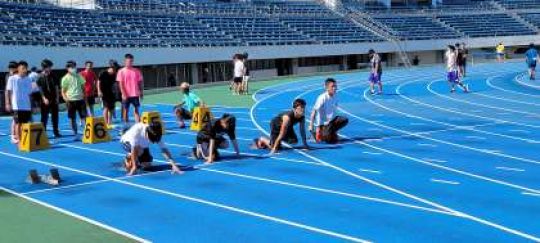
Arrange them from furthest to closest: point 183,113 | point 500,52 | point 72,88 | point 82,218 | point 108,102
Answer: point 500,52, point 183,113, point 108,102, point 72,88, point 82,218

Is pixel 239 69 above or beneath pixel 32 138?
above

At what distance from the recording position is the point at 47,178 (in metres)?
9.98

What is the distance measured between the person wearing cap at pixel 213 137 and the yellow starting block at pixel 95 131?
3135 mm

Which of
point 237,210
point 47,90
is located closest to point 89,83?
point 47,90

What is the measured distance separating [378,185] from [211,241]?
3.23 m

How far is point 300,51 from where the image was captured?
43.9 meters

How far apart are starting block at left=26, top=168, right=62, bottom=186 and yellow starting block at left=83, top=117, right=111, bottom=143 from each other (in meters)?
3.89

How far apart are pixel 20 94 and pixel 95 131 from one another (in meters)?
1.66

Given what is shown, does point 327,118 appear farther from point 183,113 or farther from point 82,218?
point 82,218

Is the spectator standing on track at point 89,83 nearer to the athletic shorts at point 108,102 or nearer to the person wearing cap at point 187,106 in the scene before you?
the athletic shorts at point 108,102

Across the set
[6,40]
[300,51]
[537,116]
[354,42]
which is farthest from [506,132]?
[354,42]

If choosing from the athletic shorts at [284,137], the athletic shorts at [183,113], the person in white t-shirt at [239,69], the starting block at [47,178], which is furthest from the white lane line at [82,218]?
the person in white t-shirt at [239,69]

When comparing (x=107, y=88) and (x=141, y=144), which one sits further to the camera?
(x=107, y=88)

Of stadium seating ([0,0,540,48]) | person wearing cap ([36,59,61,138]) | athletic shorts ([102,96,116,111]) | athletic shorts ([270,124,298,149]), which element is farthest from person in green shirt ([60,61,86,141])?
stadium seating ([0,0,540,48])
